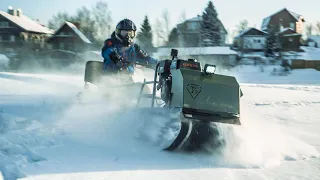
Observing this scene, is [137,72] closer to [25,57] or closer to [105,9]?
[25,57]

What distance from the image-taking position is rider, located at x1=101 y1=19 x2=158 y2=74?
24.6 ft

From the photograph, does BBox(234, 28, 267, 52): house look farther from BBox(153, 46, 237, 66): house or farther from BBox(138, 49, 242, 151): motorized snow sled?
BBox(138, 49, 242, 151): motorized snow sled

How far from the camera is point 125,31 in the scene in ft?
24.8

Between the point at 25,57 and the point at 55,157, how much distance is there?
47.9 meters

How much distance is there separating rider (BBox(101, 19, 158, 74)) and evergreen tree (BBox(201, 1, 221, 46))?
173 feet

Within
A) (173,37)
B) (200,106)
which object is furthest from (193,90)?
(173,37)

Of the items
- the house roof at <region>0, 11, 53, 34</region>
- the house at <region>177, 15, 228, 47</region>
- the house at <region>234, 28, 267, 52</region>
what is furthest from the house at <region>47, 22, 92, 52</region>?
the house at <region>234, 28, 267, 52</region>

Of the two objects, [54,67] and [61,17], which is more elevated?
[61,17]

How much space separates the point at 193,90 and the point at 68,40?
53326mm

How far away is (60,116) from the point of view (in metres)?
7.02

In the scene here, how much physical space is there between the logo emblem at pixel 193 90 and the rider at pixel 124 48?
8.63 feet

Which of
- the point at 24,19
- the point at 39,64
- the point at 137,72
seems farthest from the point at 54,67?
the point at 137,72

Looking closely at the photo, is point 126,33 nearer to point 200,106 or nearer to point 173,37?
point 200,106

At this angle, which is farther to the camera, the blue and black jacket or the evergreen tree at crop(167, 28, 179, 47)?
the evergreen tree at crop(167, 28, 179, 47)
